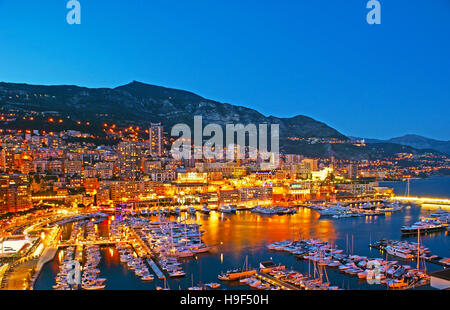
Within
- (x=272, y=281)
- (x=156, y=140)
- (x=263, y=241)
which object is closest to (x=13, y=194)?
(x=263, y=241)

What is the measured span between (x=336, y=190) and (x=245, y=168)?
6593 mm

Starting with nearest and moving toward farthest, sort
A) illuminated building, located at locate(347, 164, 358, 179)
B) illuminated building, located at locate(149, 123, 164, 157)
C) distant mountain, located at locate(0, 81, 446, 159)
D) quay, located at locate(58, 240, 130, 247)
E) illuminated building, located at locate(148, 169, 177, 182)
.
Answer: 1. quay, located at locate(58, 240, 130, 247)
2. illuminated building, located at locate(148, 169, 177, 182)
3. illuminated building, located at locate(347, 164, 358, 179)
4. illuminated building, located at locate(149, 123, 164, 157)
5. distant mountain, located at locate(0, 81, 446, 159)

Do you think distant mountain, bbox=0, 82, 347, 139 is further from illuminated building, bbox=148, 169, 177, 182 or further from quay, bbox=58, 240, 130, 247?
quay, bbox=58, 240, 130, 247

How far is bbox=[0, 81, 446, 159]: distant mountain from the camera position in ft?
108

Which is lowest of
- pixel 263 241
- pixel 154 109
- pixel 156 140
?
pixel 263 241

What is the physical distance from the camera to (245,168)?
2486cm

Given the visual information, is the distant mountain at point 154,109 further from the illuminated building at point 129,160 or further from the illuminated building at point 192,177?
the illuminated building at point 192,177

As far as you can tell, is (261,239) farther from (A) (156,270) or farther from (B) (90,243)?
(B) (90,243)

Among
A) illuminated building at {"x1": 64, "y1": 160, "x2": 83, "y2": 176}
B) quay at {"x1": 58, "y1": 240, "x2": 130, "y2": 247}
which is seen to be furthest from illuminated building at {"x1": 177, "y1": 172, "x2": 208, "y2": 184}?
quay at {"x1": 58, "y1": 240, "x2": 130, "y2": 247}

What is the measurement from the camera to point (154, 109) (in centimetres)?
4038

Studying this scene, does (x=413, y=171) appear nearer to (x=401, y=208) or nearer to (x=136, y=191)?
(x=401, y=208)

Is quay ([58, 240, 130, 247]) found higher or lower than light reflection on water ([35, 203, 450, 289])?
higher

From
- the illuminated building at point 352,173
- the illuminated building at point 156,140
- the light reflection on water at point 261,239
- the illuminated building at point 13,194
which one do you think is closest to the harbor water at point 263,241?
the light reflection on water at point 261,239
